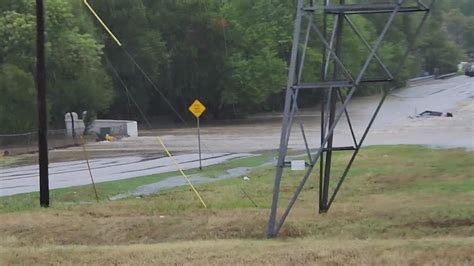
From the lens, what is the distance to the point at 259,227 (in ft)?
46.3

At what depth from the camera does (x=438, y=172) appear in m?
26.4

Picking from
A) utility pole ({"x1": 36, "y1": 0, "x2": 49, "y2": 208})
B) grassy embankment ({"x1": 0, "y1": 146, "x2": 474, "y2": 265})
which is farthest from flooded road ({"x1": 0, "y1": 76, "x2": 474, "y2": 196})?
grassy embankment ({"x1": 0, "y1": 146, "x2": 474, "y2": 265})

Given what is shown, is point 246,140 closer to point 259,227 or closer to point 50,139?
point 50,139

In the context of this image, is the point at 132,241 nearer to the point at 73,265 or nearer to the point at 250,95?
the point at 73,265

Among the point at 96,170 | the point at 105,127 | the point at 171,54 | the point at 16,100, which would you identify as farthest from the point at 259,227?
the point at 171,54

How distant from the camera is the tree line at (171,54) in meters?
64.2

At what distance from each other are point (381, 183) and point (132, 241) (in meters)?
12.7

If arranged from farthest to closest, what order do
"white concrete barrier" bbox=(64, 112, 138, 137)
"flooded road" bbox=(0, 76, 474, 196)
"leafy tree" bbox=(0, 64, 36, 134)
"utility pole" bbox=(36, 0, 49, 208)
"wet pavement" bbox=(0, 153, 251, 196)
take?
"white concrete barrier" bbox=(64, 112, 138, 137), "leafy tree" bbox=(0, 64, 36, 134), "flooded road" bbox=(0, 76, 474, 196), "wet pavement" bbox=(0, 153, 251, 196), "utility pole" bbox=(36, 0, 49, 208)

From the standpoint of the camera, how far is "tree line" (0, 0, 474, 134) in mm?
64250

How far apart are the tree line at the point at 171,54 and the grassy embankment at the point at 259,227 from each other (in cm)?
3857

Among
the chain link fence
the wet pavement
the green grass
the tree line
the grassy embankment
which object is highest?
the tree line

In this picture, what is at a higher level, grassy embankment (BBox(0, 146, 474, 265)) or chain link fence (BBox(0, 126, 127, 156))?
grassy embankment (BBox(0, 146, 474, 265))

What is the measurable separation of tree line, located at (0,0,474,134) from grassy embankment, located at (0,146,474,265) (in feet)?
127

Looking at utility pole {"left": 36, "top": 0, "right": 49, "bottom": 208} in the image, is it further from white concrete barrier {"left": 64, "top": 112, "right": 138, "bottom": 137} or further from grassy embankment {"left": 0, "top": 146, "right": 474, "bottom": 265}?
white concrete barrier {"left": 64, "top": 112, "right": 138, "bottom": 137}
